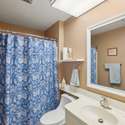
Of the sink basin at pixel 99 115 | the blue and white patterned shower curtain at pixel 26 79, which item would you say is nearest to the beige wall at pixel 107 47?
the sink basin at pixel 99 115

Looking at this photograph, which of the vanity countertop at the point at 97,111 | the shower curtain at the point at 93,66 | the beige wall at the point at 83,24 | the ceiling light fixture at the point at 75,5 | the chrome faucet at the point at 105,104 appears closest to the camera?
the vanity countertop at the point at 97,111

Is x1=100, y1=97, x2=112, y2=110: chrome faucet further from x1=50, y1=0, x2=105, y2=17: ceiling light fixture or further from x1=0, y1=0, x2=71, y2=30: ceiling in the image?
x1=0, y1=0, x2=71, y2=30: ceiling

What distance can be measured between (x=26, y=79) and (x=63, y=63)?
0.82 metres

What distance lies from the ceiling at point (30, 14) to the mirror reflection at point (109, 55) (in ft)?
2.76

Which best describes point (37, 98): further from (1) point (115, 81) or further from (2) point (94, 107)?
(1) point (115, 81)

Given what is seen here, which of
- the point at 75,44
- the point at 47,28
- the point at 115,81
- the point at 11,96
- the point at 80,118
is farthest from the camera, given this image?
the point at 47,28

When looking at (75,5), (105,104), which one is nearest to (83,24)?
(75,5)

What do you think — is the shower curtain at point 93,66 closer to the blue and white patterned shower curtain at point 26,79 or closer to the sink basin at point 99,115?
the sink basin at point 99,115

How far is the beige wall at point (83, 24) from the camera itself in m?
1.34

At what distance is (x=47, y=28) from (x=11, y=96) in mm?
1696

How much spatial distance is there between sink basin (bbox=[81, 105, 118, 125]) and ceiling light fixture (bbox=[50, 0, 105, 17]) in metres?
1.35

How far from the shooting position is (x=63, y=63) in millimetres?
2312

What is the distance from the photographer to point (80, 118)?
1.00 meters

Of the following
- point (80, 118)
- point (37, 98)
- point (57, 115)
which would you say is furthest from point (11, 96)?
point (80, 118)
